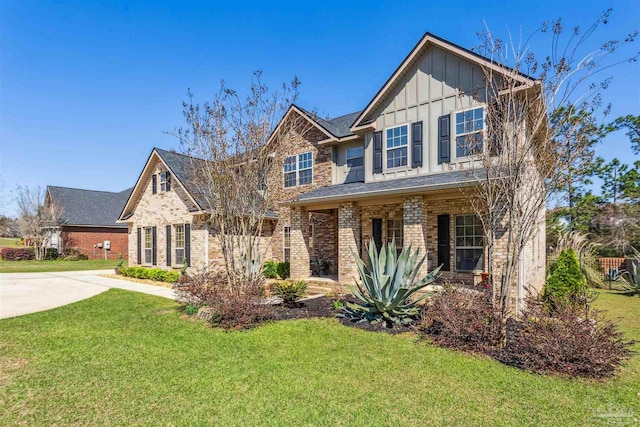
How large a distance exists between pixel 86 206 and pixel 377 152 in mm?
30864

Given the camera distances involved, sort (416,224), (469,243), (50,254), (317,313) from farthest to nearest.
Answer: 1. (50,254)
2. (469,243)
3. (416,224)
4. (317,313)

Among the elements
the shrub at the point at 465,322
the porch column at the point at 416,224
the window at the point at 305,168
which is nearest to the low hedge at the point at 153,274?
the window at the point at 305,168

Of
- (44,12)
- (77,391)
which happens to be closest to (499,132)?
(77,391)

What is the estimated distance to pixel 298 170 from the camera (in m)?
17.6

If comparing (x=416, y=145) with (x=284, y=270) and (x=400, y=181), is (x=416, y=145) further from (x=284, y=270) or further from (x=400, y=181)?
(x=284, y=270)

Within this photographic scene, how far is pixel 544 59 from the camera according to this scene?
6.27 m

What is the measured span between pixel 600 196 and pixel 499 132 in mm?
25253

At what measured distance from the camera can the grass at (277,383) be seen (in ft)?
13.3

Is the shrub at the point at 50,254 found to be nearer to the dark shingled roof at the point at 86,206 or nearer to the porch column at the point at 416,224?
the dark shingled roof at the point at 86,206

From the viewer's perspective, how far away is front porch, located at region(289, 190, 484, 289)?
1138 centimetres

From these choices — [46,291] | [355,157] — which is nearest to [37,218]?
[46,291]

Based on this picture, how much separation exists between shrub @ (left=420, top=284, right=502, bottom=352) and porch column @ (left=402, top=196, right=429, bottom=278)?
384 centimetres

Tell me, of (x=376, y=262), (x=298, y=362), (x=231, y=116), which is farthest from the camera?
(x=231, y=116)

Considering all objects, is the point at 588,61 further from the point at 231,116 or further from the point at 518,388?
the point at 231,116
